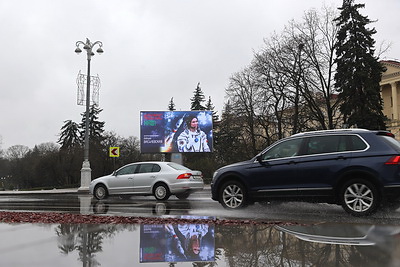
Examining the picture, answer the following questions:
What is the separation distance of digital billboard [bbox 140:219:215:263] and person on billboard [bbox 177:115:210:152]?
102 feet

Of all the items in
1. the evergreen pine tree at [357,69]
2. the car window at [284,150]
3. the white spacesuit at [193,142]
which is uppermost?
the evergreen pine tree at [357,69]

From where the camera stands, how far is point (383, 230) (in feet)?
21.7

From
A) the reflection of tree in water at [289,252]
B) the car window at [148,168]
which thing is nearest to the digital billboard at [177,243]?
the reflection of tree in water at [289,252]

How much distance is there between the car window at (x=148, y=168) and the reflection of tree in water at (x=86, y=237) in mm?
6964

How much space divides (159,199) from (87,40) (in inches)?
610

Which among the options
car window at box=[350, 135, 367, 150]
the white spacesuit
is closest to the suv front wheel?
car window at box=[350, 135, 367, 150]

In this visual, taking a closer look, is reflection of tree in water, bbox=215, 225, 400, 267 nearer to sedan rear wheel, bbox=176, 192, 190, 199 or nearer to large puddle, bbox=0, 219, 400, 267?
large puddle, bbox=0, 219, 400, 267

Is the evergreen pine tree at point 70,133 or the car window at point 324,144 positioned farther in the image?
the evergreen pine tree at point 70,133

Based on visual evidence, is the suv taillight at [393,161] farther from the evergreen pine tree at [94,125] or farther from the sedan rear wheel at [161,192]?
the evergreen pine tree at [94,125]

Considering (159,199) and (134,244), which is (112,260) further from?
(159,199)

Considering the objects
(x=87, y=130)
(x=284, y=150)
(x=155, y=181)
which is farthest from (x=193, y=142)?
(x=284, y=150)

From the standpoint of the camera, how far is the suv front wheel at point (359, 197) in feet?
27.2

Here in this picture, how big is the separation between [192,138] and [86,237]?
3254 cm

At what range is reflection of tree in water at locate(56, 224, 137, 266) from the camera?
5.43 metres
